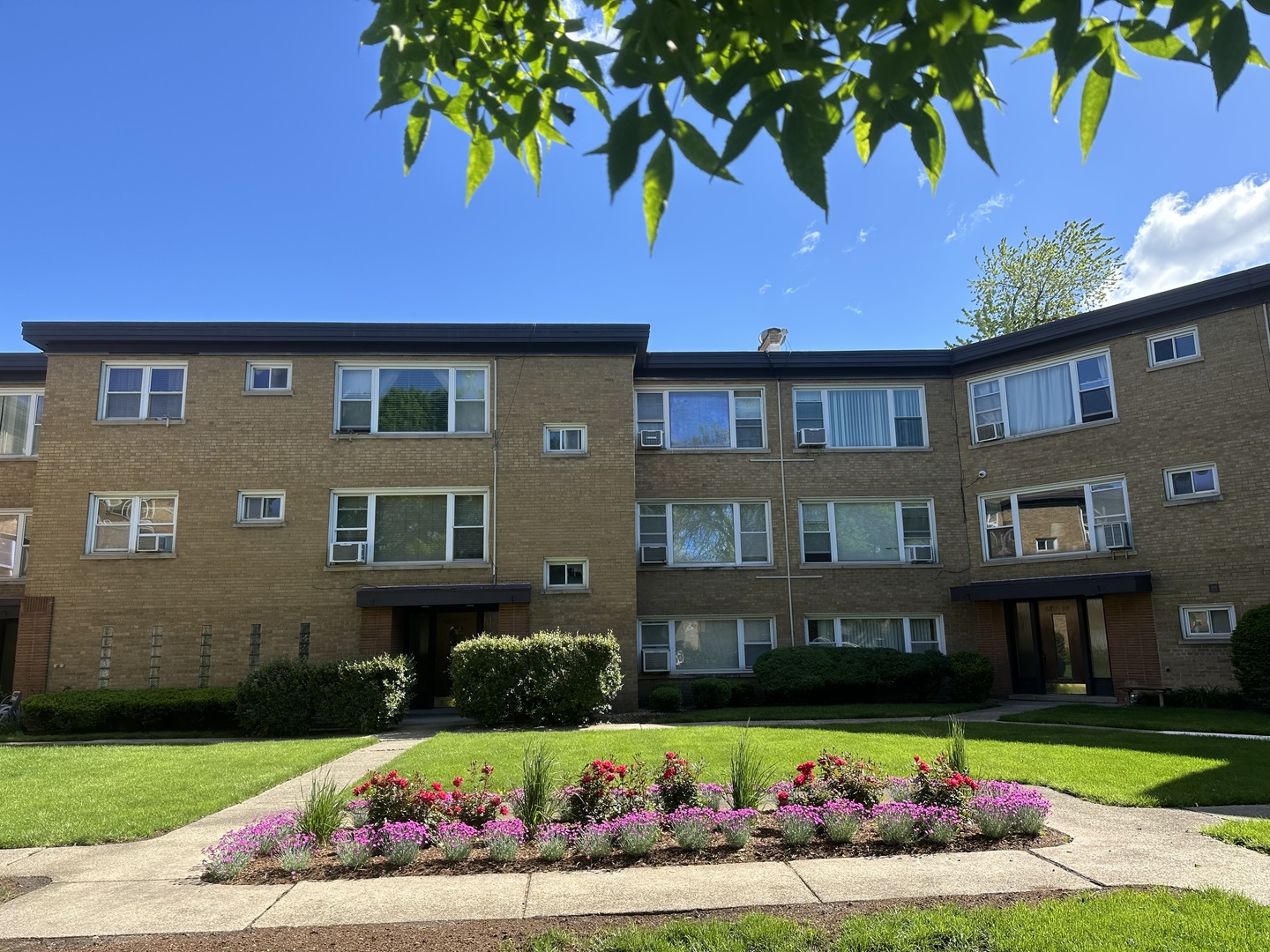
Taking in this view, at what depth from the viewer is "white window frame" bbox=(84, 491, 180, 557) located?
62.0 feet

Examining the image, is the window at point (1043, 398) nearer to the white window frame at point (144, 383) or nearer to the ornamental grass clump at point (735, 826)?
the ornamental grass clump at point (735, 826)

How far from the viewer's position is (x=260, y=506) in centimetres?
1934

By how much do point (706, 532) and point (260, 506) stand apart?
10.2m

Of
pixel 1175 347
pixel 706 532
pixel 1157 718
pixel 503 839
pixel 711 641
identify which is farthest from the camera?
pixel 706 532

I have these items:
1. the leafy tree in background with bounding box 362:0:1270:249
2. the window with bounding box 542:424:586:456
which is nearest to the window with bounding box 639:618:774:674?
the window with bounding box 542:424:586:456

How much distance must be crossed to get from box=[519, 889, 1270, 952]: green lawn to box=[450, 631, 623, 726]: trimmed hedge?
11.4 m

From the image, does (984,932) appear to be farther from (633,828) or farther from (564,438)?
(564,438)

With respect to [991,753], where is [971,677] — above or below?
above

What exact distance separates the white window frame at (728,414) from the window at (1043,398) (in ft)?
17.0

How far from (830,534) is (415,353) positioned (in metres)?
10.9

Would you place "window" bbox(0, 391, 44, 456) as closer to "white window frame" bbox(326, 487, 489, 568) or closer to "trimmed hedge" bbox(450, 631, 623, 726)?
"white window frame" bbox(326, 487, 489, 568)

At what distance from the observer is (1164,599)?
731 inches

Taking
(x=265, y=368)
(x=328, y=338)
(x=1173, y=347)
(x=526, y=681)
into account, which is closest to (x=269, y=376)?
(x=265, y=368)

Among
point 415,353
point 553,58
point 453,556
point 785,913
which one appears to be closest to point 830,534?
point 453,556
